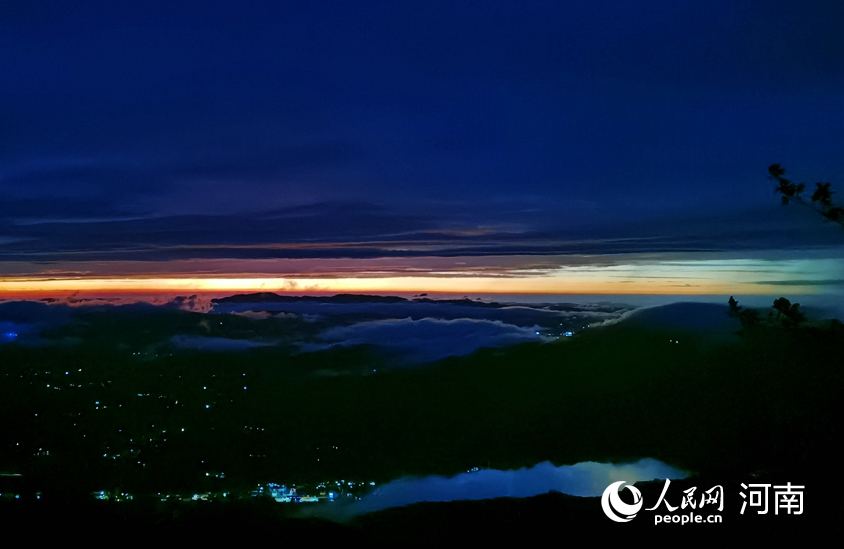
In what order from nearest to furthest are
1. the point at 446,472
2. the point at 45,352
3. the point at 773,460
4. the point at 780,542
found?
the point at 780,542, the point at 773,460, the point at 446,472, the point at 45,352

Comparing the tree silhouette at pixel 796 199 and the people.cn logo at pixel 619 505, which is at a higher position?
the tree silhouette at pixel 796 199

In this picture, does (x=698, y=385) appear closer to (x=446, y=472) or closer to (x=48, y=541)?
(x=446, y=472)

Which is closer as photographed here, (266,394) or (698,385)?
(698,385)

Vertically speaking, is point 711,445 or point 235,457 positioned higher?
point 711,445

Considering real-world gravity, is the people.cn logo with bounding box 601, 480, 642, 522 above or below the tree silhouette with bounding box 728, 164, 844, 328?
below

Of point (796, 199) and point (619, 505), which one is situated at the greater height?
point (796, 199)

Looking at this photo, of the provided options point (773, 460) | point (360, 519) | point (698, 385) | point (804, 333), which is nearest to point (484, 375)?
point (698, 385)

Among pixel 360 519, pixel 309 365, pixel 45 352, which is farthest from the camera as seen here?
pixel 309 365

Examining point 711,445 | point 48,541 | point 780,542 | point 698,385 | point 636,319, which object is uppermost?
point 636,319
